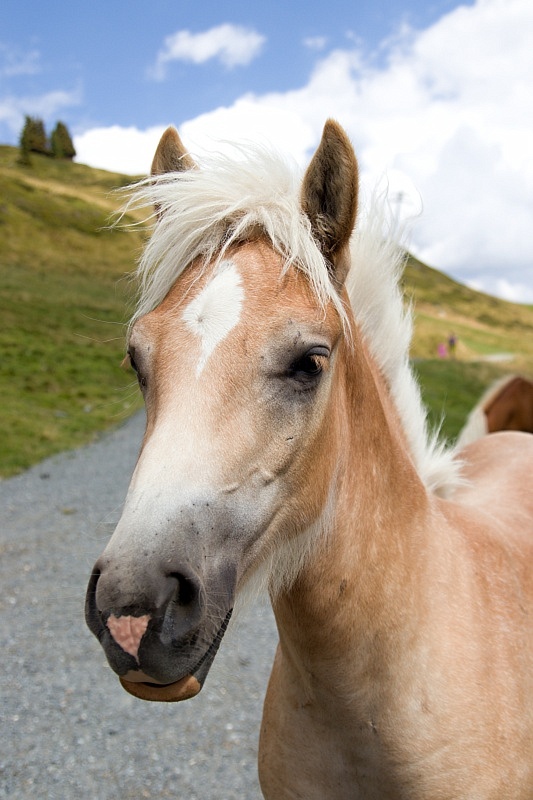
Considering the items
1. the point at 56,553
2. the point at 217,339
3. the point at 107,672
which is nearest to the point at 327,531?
the point at 217,339

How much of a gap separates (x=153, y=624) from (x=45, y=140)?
10695 cm

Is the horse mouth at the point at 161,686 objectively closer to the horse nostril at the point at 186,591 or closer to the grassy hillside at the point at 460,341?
the horse nostril at the point at 186,591

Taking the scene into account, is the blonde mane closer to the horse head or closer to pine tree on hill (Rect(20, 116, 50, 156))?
the horse head

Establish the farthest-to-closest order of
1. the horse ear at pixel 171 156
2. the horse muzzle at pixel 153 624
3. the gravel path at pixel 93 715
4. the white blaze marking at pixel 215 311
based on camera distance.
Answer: the gravel path at pixel 93 715
the horse ear at pixel 171 156
the white blaze marking at pixel 215 311
the horse muzzle at pixel 153 624

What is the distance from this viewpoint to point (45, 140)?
310 ft

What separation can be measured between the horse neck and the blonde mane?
0.40 metres

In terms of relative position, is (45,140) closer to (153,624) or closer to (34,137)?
(34,137)

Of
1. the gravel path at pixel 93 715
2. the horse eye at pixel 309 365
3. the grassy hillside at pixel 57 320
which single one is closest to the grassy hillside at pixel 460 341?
the horse eye at pixel 309 365

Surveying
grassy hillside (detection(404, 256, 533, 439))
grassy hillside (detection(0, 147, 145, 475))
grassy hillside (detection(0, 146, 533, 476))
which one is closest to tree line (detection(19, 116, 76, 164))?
grassy hillside (detection(0, 146, 533, 476))

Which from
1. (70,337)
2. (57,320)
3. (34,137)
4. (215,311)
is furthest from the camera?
(34,137)

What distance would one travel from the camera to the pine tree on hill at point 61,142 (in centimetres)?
9544

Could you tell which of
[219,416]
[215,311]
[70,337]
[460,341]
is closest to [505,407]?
[215,311]

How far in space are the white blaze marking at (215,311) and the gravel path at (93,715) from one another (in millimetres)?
1043

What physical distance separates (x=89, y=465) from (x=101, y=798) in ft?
31.2
